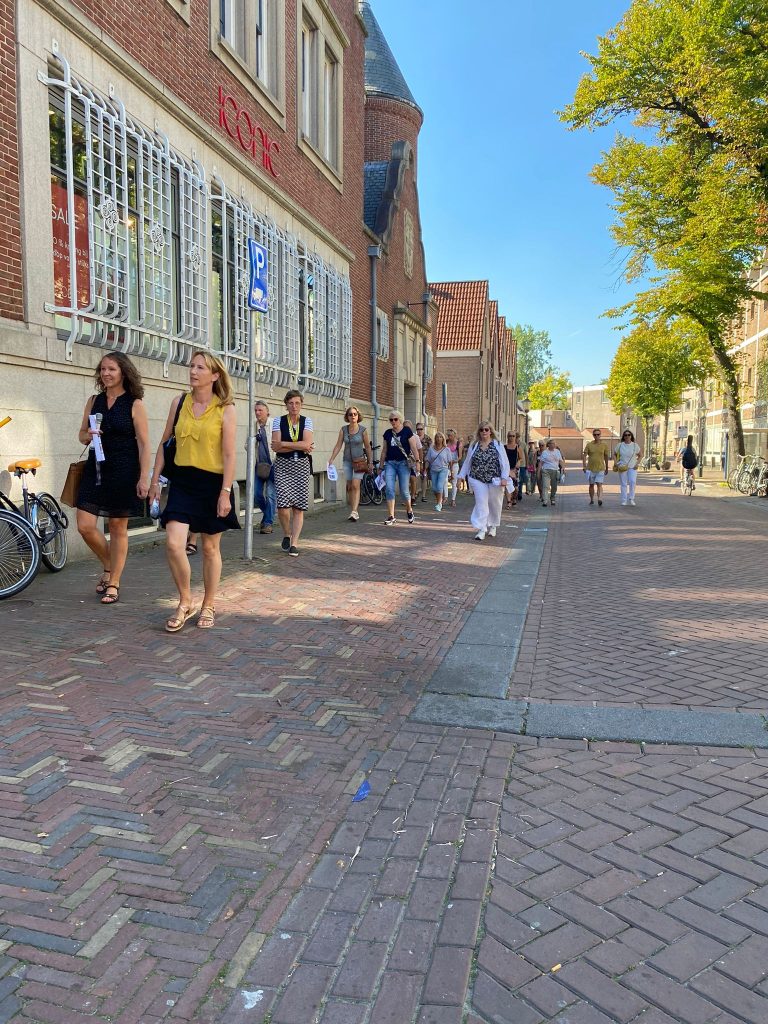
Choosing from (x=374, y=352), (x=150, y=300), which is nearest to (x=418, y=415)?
(x=374, y=352)

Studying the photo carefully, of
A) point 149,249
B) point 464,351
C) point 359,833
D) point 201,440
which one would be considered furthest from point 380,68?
point 359,833

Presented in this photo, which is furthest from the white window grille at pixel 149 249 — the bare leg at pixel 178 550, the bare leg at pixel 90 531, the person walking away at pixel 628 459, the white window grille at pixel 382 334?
the person walking away at pixel 628 459

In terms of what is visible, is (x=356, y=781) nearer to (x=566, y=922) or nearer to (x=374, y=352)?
(x=566, y=922)

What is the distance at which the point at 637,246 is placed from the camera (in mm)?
23328

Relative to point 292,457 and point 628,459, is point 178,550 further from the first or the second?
point 628,459

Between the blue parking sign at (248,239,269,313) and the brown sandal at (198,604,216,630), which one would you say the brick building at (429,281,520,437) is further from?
the brown sandal at (198,604,216,630)

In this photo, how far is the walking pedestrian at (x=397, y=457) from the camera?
1276 centimetres

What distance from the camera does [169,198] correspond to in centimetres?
996

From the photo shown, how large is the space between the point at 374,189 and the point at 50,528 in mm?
19662

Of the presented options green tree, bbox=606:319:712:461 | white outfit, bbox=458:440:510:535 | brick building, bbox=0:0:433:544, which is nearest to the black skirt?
brick building, bbox=0:0:433:544

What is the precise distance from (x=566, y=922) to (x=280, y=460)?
6807 millimetres

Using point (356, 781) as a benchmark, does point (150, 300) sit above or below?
above

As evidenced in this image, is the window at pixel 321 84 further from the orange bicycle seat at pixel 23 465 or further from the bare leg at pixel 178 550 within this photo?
the bare leg at pixel 178 550

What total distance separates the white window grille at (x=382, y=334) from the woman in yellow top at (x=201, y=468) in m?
15.8
